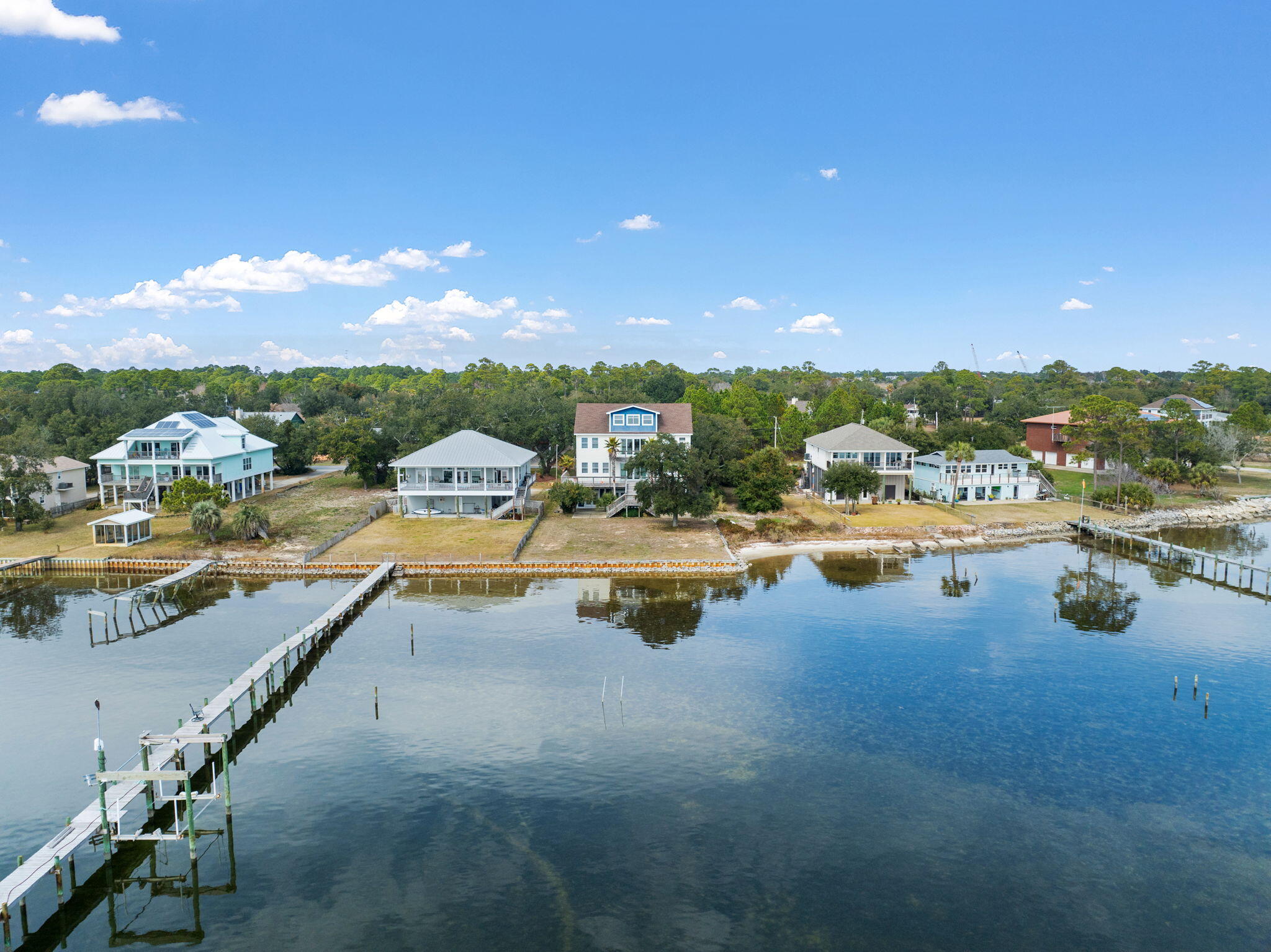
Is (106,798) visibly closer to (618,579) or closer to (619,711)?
(619,711)

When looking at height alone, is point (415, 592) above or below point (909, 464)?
below

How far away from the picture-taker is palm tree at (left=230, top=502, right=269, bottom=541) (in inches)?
2157

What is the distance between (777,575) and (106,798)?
36957mm

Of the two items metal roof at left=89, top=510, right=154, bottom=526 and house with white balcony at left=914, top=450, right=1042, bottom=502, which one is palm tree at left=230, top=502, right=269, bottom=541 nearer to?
metal roof at left=89, top=510, right=154, bottom=526

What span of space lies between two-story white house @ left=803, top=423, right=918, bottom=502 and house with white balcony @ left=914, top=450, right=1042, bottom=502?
9.09 ft

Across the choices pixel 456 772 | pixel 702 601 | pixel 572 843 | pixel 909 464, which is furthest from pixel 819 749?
pixel 909 464

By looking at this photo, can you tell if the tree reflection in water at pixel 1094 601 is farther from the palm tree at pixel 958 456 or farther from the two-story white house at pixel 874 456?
the two-story white house at pixel 874 456

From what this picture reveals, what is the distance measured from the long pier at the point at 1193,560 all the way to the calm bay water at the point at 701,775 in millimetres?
9254

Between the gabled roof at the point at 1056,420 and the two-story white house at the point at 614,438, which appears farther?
the gabled roof at the point at 1056,420

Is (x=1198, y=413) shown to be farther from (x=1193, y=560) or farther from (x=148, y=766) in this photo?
(x=148, y=766)

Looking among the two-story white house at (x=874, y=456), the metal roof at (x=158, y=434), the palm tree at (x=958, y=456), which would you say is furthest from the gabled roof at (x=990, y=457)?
the metal roof at (x=158, y=434)

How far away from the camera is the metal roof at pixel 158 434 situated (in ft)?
212

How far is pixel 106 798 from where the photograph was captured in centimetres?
2239

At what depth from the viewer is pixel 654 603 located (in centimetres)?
4394
